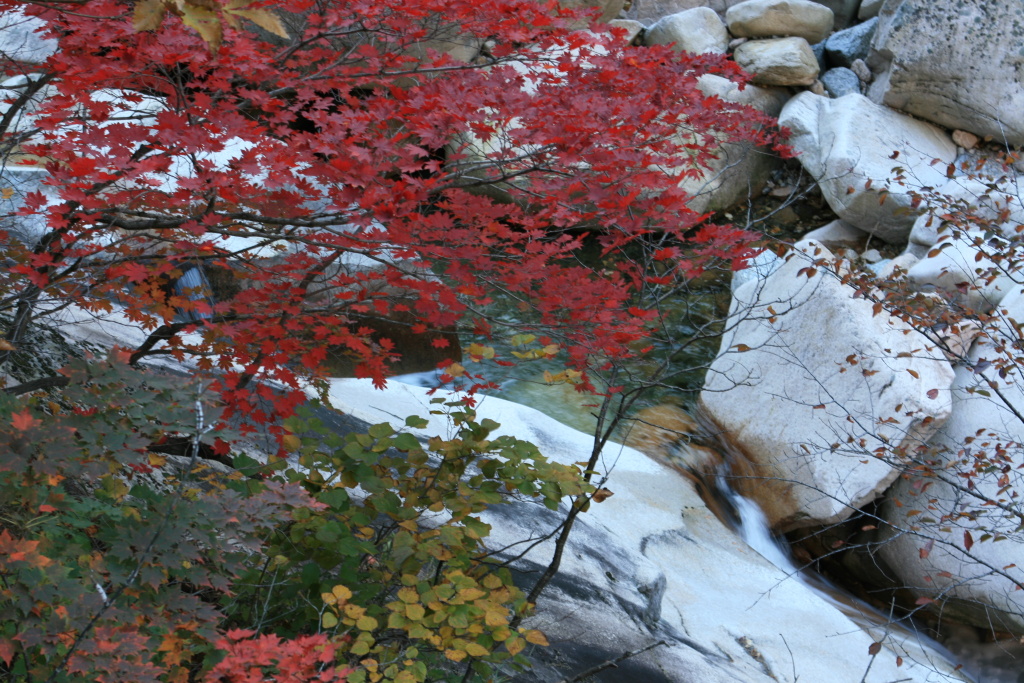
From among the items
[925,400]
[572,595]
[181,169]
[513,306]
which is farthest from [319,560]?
[513,306]

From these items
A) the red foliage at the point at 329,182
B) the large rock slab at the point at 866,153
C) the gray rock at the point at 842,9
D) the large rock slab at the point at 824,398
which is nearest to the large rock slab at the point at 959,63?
the large rock slab at the point at 866,153

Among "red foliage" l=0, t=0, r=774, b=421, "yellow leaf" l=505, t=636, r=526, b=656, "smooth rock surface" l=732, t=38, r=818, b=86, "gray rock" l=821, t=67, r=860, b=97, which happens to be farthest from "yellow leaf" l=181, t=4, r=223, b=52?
"gray rock" l=821, t=67, r=860, b=97

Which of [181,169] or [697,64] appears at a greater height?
[697,64]

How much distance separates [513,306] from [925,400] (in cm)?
438

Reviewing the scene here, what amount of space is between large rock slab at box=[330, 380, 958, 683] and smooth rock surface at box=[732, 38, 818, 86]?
7.56 meters

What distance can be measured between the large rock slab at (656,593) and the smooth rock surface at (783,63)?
756 cm

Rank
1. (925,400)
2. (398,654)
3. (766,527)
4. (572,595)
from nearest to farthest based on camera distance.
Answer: (398,654)
(572,595)
(925,400)
(766,527)

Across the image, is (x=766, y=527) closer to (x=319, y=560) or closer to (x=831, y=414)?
(x=831, y=414)

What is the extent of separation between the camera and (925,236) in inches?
325

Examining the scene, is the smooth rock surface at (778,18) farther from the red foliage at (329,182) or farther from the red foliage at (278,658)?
the red foliage at (278,658)

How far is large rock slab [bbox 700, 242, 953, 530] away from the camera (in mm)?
5430

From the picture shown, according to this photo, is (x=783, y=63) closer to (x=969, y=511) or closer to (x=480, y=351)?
(x=969, y=511)

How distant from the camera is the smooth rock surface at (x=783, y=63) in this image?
36.0 ft

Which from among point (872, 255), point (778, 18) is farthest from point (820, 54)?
point (872, 255)
